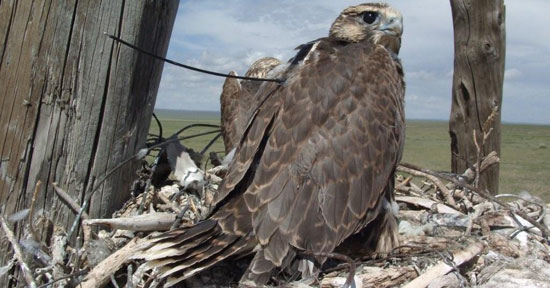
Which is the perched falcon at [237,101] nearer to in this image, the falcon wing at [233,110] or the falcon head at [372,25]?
the falcon wing at [233,110]

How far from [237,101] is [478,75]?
198cm

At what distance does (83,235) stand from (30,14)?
1.09 metres

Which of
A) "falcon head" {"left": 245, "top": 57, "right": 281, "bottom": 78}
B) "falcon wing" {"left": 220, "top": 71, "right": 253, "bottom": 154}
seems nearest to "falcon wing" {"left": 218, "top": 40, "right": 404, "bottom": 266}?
"falcon wing" {"left": 220, "top": 71, "right": 253, "bottom": 154}

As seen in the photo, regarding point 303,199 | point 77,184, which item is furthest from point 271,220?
point 77,184

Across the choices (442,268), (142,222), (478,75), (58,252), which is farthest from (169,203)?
(478,75)

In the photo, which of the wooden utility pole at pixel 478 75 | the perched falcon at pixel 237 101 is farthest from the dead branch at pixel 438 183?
the perched falcon at pixel 237 101

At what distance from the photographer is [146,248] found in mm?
2430

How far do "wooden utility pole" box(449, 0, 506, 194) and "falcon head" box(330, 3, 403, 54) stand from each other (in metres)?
0.76

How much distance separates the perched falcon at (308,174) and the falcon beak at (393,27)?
1.74 feet

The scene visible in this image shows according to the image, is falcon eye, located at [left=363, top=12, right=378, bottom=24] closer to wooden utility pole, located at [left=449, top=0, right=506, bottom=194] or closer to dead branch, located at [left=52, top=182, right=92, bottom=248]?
wooden utility pole, located at [left=449, top=0, right=506, bottom=194]

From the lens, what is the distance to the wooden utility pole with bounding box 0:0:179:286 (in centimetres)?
253

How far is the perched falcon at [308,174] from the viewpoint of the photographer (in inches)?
99.3

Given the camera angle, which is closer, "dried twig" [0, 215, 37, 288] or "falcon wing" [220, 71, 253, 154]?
"dried twig" [0, 215, 37, 288]

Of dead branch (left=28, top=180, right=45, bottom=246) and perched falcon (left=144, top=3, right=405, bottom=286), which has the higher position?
perched falcon (left=144, top=3, right=405, bottom=286)
